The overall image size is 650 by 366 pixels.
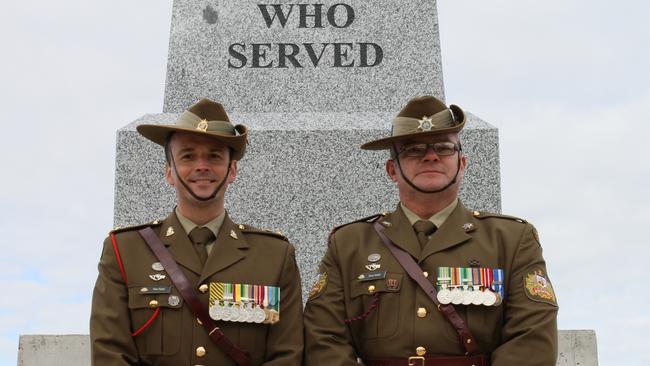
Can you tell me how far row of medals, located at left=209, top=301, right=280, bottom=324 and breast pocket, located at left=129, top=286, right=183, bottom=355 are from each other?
5.6 inches

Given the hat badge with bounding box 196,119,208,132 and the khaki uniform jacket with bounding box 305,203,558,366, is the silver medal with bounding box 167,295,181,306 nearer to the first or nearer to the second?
the khaki uniform jacket with bounding box 305,203,558,366

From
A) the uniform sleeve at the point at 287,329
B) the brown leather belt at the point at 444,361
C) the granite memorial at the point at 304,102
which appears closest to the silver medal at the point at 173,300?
the uniform sleeve at the point at 287,329

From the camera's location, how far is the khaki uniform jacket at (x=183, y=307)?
10.8ft

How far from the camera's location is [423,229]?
11.5 feet

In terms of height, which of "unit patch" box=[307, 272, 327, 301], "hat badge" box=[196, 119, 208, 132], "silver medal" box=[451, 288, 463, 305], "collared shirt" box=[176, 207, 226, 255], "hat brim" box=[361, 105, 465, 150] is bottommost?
"silver medal" box=[451, 288, 463, 305]

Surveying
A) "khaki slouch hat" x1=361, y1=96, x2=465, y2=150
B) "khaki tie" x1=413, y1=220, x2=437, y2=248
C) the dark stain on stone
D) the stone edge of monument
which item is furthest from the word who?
"khaki tie" x1=413, y1=220, x2=437, y2=248

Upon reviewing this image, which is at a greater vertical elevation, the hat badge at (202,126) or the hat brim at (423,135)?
the hat badge at (202,126)

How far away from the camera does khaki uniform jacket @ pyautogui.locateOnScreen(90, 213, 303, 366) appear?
10.8ft

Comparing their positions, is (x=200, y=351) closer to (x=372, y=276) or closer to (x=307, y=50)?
(x=372, y=276)

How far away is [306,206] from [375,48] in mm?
1371

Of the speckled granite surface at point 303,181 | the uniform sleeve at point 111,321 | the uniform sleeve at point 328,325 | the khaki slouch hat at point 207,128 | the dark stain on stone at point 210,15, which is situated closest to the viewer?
the uniform sleeve at point 111,321

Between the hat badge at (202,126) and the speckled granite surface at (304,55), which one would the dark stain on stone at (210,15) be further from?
the hat badge at (202,126)

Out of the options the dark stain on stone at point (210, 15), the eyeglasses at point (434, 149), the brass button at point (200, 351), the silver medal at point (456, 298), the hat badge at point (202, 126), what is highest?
the dark stain on stone at point (210, 15)

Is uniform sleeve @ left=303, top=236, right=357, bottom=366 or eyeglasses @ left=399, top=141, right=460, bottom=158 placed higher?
eyeglasses @ left=399, top=141, right=460, bottom=158
